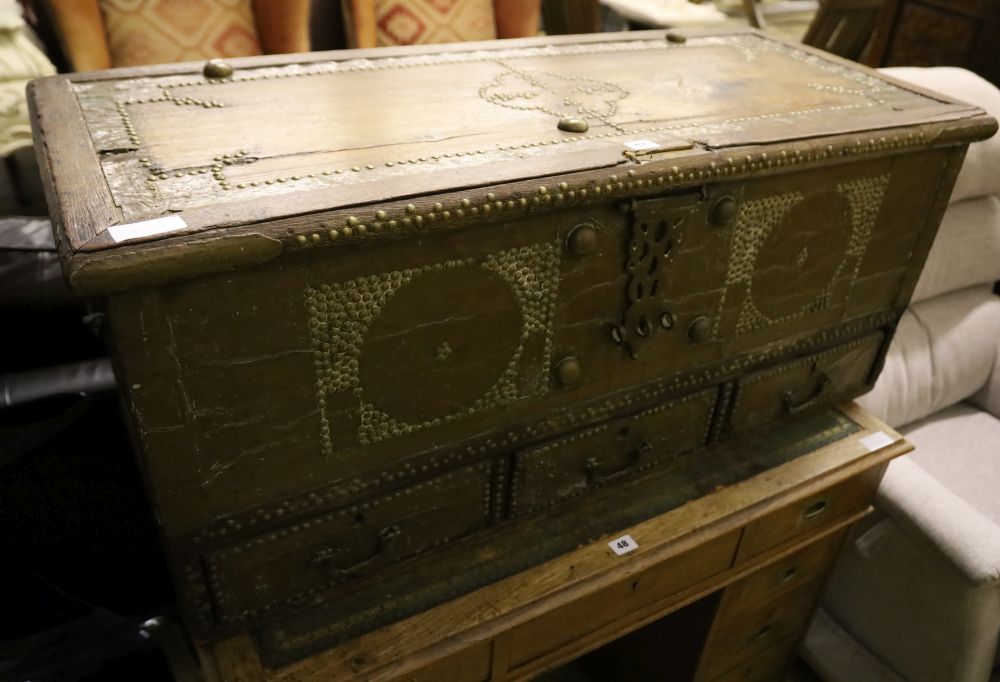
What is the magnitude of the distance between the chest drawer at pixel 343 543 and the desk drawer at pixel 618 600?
208 mm

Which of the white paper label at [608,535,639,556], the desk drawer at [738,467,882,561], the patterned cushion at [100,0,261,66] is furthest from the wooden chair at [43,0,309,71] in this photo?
the desk drawer at [738,467,882,561]

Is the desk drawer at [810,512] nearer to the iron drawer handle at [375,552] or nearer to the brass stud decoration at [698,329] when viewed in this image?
the brass stud decoration at [698,329]

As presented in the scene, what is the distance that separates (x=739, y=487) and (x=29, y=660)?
1.20 metres

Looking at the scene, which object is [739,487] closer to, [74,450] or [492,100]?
[492,100]

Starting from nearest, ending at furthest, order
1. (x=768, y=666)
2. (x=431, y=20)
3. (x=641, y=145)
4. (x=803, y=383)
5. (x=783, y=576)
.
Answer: (x=641, y=145)
(x=803, y=383)
(x=783, y=576)
(x=768, y=666)
(x=431, y=20)

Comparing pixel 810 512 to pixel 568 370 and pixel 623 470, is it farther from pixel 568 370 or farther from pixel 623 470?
pixel 568 370

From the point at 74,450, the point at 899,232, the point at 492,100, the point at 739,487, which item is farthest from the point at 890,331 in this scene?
the point at 74,450

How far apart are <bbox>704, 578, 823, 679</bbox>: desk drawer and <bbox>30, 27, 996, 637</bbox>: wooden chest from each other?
1.40 feet

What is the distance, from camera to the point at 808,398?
1526mm

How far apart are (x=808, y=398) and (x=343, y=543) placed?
3.08 ft

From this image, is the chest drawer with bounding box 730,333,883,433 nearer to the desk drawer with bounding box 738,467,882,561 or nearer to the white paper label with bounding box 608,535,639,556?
the desk drawer with bounding box 738,467,882,561

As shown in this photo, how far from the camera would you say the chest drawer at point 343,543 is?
1.02m

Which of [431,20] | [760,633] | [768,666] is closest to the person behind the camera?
[760,633]

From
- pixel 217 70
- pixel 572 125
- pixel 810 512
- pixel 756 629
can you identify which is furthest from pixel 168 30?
pixel 756 629
